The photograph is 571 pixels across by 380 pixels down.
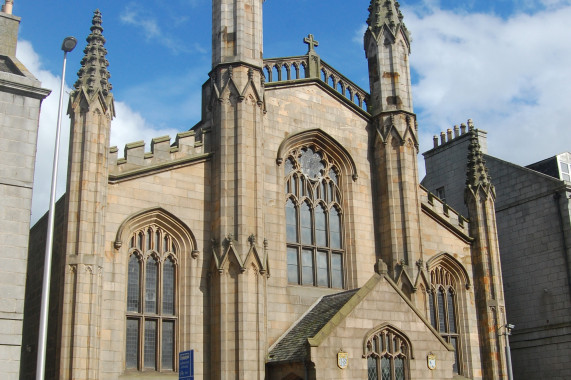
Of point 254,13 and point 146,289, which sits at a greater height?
point 254,13

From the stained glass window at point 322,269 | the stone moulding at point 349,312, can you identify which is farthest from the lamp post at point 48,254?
the stained glass window at point 322,269

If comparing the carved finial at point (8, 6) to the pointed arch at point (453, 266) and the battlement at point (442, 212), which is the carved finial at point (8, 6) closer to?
the battlement at point (442, 212)

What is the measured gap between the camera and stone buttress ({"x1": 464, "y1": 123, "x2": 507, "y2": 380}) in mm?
27188

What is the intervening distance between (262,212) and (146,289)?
171 inches

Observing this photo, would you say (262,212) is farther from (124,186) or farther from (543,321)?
(543,321)

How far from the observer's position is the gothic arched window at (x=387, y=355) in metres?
20.8

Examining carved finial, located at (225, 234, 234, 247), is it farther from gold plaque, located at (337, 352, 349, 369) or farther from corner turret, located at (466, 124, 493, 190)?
corner turret, located at (466, 124, 493, 190)

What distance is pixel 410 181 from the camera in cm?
2692

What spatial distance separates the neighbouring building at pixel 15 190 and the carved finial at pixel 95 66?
248 cm

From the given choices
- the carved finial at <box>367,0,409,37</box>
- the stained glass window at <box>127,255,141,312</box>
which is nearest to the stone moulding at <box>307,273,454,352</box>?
the stained glass window at <box>127,255,141,312</box>

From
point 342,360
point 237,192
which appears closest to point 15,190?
point 237,192

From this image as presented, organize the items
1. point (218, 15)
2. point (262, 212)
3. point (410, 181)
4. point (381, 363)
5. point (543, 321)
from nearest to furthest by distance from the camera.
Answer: point (381, 363), point (262, 212), point (218, 15), point (410, 181), point (543, 321)

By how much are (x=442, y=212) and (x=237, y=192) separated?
977 cm

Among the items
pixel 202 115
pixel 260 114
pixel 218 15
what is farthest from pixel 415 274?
pixel 218 15
